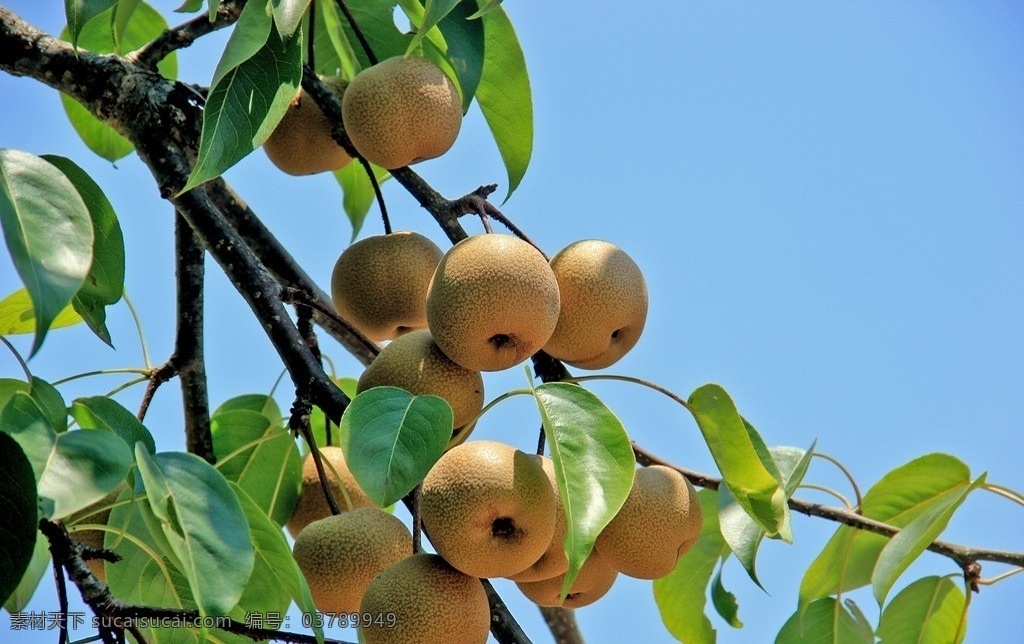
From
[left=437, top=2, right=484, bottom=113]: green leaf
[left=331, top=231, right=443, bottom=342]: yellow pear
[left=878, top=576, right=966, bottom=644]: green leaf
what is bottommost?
[left=878, top=576, right=966, bottom=644]: green leaf

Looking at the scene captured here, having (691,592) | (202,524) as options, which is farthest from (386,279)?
(691,592)

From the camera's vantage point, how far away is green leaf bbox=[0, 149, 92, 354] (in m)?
0.95

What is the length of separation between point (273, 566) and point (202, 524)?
0.67 ft

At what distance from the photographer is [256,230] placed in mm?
1952

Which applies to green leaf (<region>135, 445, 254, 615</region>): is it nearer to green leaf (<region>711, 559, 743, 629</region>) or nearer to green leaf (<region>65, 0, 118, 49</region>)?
green leaf (<region>65, 0, 118, 49</region>)

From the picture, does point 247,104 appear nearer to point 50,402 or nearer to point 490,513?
point 50,402

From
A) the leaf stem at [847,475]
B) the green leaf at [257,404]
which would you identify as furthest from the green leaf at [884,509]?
the green leaf at [257,404]

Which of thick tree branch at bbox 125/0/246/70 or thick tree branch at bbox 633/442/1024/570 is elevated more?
thick tree branch at bbox 125/0/246/70

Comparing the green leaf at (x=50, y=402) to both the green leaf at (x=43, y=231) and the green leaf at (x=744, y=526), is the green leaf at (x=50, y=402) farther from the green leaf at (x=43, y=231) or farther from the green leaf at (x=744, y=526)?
the green leaf at (x=744, y=526)

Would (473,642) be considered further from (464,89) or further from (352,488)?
(464,89)

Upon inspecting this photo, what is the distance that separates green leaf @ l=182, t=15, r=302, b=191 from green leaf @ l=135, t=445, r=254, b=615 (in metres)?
0.36

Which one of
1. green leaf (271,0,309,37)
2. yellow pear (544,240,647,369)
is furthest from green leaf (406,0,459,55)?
yellow pear (544,240,647,369)

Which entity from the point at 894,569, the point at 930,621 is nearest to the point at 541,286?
the point at 894,569

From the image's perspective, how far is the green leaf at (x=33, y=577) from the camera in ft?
3.60
